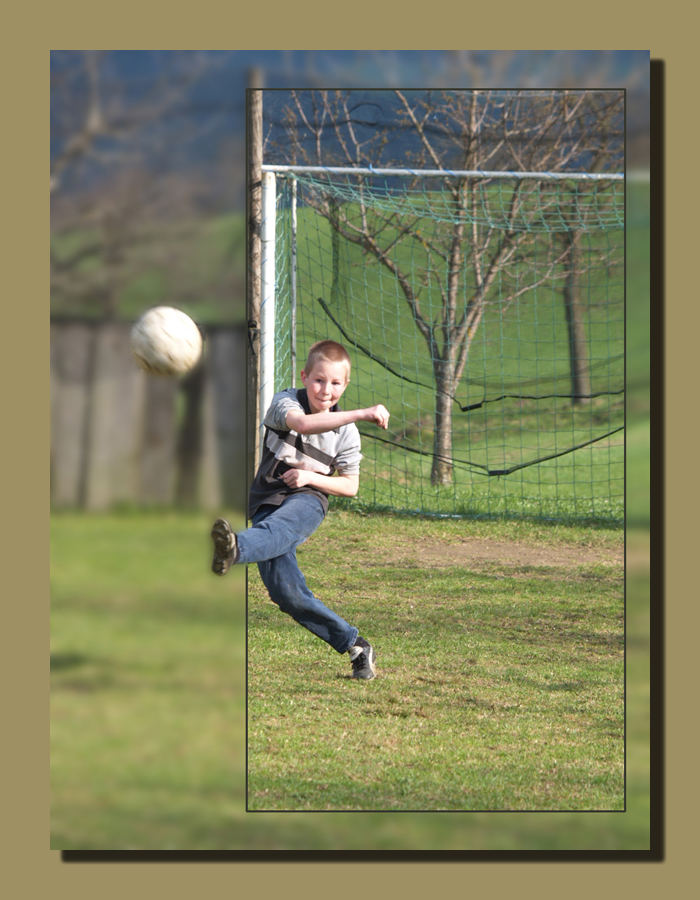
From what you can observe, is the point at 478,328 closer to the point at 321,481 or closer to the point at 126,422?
the point at 321,481

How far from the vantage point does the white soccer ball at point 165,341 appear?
447 cm

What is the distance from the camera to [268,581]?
16.3 feet

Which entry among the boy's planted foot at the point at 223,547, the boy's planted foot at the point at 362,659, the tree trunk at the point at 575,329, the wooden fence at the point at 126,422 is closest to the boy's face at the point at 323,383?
the wooden fence at the point at 126,422

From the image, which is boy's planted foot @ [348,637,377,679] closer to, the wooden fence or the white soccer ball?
the wooden fence

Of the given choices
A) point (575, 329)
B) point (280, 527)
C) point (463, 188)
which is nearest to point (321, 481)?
point (280, 527)

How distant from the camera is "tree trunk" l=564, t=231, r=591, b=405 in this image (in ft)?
20.5

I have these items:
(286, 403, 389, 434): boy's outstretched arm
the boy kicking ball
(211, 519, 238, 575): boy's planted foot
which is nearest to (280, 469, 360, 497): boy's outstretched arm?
the boy kicking ball

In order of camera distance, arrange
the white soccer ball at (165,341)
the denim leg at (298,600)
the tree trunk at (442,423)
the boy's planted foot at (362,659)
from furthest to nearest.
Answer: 1. the tree trunk at (442,423)
2. the boy's planted foot at (362,659)
3. the denim leg at (298,600)
4. the white soccer ball at (165,341)

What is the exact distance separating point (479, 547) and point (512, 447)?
2.57ft

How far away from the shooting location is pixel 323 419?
15.6 feet

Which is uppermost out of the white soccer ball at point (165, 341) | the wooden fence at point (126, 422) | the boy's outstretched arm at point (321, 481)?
the white soccer ball at point (165, 341)

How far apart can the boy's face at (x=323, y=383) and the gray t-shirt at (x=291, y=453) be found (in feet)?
0.12

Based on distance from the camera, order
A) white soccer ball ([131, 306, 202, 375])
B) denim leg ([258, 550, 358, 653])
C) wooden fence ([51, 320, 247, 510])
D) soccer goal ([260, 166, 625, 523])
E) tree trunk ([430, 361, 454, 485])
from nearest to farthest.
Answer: white soccer ball ([131, 306, 202, 375]), wooden fence ([51, 320, 247, 510]), denim leg ([258, 550, 358, 653]), soccer goal ([260, 166, 625, 523]), tree trunk ([430, 361, 454, 485])

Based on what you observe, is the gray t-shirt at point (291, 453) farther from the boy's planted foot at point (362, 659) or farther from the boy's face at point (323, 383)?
the boy's planted foot at point (362, 659)
